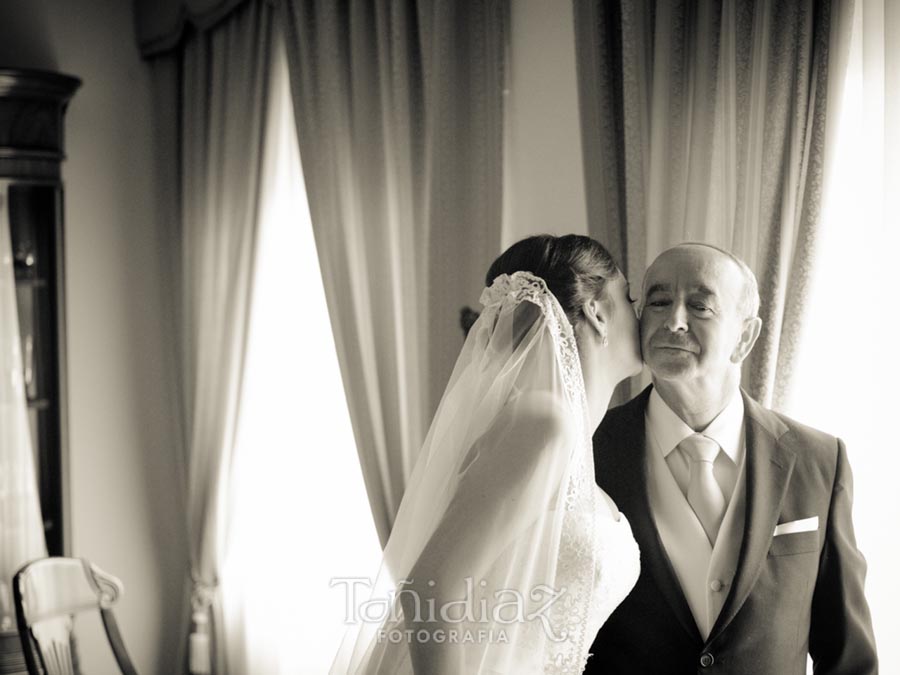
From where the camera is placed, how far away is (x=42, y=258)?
13.0 feet

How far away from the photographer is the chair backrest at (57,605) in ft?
11.3

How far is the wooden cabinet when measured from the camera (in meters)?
3.85

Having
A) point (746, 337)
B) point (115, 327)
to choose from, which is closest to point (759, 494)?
point (746, 337)

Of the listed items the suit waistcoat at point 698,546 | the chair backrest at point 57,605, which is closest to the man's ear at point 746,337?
the suit waistcoat at point 698,546

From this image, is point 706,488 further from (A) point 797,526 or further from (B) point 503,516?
(B) point 503,516

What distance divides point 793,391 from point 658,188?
0.63 meters

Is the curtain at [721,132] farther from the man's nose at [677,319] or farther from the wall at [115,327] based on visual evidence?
the wall at [115,327]

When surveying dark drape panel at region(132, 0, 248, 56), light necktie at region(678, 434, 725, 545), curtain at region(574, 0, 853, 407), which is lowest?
light necktie at region(678, 434, 725, 545)

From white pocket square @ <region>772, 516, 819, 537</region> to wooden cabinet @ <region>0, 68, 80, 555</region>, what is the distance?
304 cm

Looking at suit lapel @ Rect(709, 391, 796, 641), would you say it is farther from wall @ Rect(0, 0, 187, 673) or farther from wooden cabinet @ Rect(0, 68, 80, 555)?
wall @ Rect(0, 0, 187, 673)

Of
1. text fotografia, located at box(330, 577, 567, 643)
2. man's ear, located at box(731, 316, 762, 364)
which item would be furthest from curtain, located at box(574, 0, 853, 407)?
text fotografia, located at box(330, 577, 567, 643)

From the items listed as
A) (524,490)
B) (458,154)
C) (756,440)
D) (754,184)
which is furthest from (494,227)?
(524,490)

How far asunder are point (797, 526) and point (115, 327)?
137 inches

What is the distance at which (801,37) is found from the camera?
2242 millimetres
